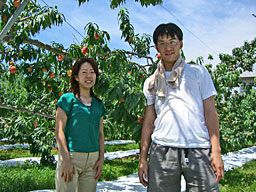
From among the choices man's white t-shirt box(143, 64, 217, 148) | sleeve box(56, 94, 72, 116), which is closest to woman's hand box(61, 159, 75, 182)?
sleeve box(56, 94, 72, 116)

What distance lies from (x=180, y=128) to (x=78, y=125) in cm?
59

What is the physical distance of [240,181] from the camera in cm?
529

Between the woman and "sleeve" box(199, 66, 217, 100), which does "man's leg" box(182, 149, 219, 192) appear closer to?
"sleeve" box(199, 66, 217, 100)

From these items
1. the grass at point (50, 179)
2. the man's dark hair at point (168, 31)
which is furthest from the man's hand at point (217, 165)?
the grass at point (50, 179)

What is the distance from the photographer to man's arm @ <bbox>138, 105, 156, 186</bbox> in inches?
76.5

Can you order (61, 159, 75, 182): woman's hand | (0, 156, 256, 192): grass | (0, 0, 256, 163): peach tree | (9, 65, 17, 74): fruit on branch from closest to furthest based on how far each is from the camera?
1. (61, 159, 75, 182): woman's hand
2. (0, 0, 256, 163): peach tree
3. (9, 65, 17, 74): fruit on branch
4. (0, 156, 256, 192): grass

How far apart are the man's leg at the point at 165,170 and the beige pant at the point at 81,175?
409 millimetres

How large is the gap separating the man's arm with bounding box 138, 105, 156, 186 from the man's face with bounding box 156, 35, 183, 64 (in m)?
0.28

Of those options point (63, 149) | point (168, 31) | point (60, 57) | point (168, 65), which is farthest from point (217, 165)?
point (60, 57)

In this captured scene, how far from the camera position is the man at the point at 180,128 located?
5.86 feet

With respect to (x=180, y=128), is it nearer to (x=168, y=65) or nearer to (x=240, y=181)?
(x=168, y=65)

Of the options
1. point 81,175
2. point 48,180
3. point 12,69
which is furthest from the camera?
Answer: point 48,180

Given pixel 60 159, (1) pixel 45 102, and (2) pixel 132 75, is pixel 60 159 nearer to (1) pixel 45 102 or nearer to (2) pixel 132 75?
(2) pixel 132 75

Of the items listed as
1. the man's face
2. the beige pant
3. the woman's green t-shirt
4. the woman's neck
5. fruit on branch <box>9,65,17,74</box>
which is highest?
fruit on branch <box>9,65,17,74</box>
